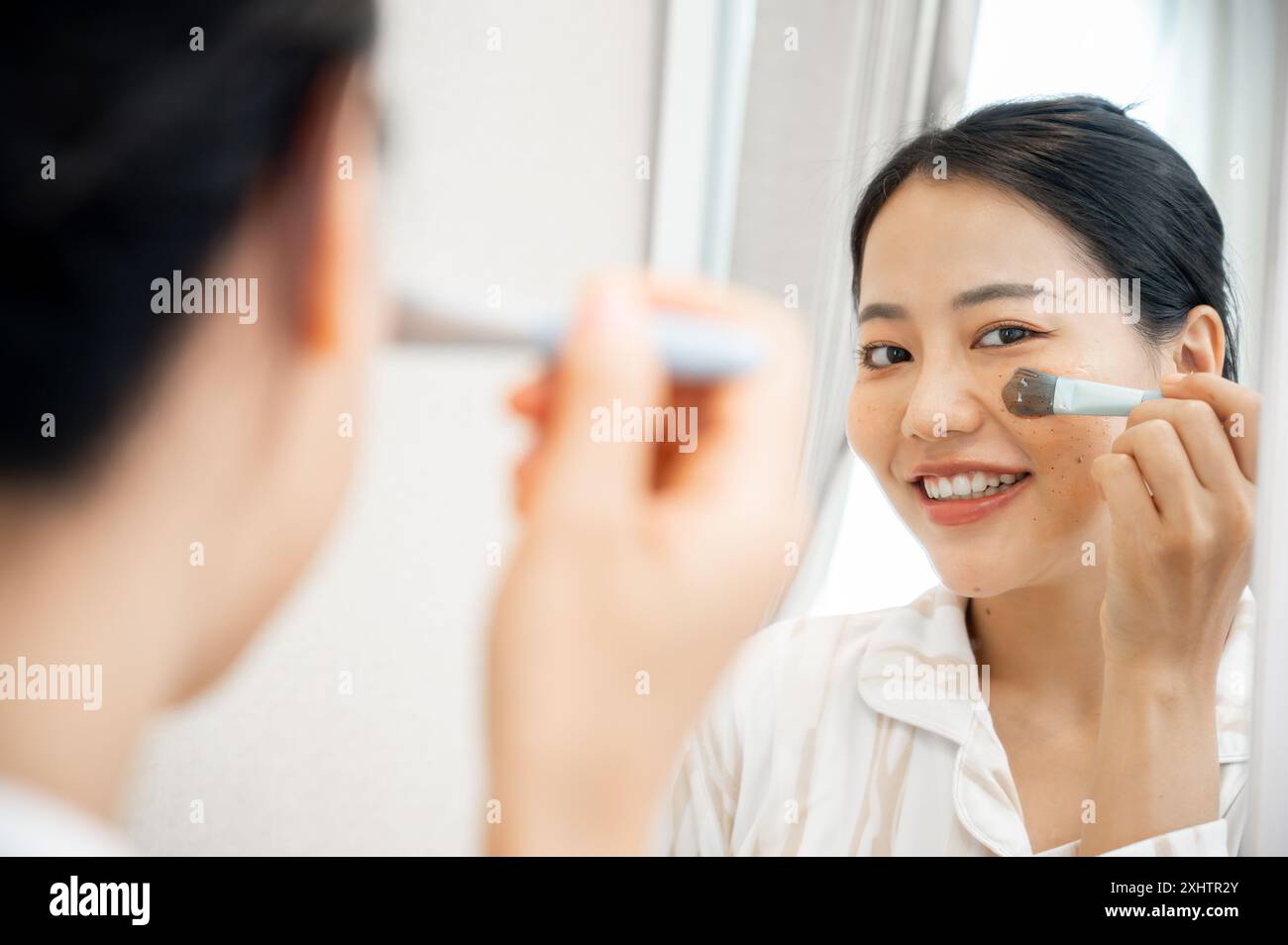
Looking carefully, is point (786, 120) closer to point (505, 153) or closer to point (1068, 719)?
point (505, 153)

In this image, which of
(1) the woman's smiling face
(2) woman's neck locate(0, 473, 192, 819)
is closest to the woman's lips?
(1) the woman's smiling face

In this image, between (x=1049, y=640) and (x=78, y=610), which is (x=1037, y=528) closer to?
(x=1049, y=640)

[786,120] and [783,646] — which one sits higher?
[786,120]

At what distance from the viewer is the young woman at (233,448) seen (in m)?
0.26

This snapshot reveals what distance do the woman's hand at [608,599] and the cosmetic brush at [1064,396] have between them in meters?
0.32

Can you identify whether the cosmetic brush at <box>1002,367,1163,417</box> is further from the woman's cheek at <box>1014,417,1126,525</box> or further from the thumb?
the thumb

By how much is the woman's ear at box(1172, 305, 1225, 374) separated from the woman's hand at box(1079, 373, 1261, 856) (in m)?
0.04

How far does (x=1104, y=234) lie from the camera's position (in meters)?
0.60

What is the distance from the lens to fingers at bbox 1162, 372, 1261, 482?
1.86 feet

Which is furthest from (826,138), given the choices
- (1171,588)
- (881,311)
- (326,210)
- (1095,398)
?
(326,210)

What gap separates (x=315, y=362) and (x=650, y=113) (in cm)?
42

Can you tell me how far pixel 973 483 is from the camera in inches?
24.5

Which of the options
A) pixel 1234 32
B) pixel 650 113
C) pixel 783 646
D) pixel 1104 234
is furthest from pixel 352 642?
pixel 1234 32

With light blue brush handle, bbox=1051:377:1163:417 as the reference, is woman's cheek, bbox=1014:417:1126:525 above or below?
below
